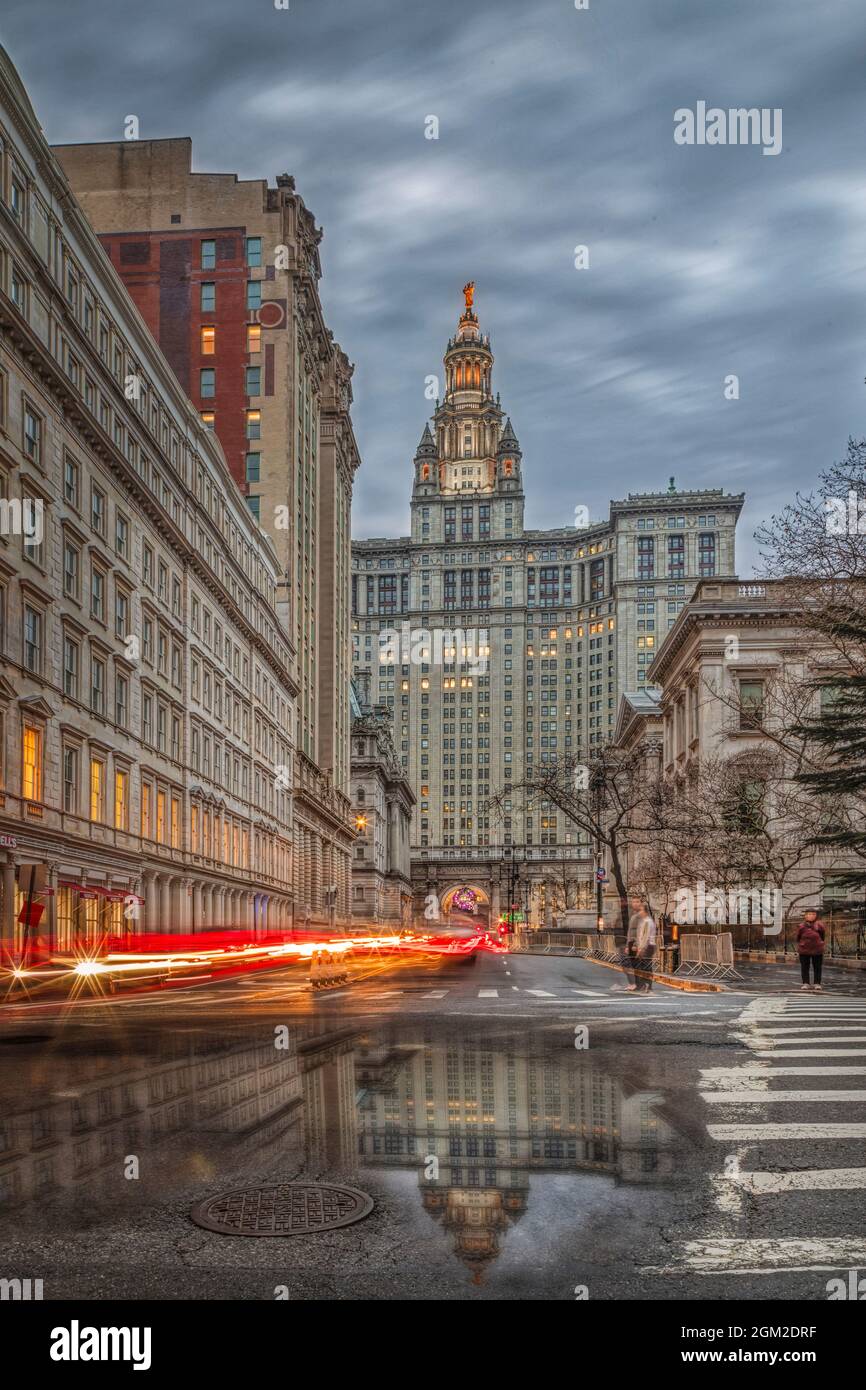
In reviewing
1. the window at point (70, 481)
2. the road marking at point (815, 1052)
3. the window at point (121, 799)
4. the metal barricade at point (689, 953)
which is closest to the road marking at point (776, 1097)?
the road marking at point (815, 1052)

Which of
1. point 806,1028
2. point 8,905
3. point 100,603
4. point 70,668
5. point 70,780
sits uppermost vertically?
point 100,603

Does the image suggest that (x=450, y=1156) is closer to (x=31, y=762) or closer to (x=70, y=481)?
(x=31, y=762)

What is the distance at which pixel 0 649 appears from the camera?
117 ft

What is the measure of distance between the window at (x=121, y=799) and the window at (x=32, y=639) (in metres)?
9.29

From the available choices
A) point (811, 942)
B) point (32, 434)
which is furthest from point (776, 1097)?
point (32, 434)

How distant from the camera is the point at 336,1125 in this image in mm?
9188

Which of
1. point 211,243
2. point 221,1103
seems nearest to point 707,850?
point 221,1103

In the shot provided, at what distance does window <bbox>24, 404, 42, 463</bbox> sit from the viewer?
128ft

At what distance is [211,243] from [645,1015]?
8131 centimetres

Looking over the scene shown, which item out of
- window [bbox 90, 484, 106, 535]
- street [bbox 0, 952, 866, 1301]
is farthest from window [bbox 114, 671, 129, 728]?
street [bbox 0, 952, 866, 1301]

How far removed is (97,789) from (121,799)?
3098 millimetres

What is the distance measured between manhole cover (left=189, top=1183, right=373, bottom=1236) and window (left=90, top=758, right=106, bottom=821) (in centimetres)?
3873

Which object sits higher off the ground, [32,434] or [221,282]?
[221,282]

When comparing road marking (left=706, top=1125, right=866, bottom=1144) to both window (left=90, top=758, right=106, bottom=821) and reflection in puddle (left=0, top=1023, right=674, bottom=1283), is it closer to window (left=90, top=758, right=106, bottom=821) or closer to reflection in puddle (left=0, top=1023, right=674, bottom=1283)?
reflection in puddle (left=0, top=1023, right=674, bottom=1283)
